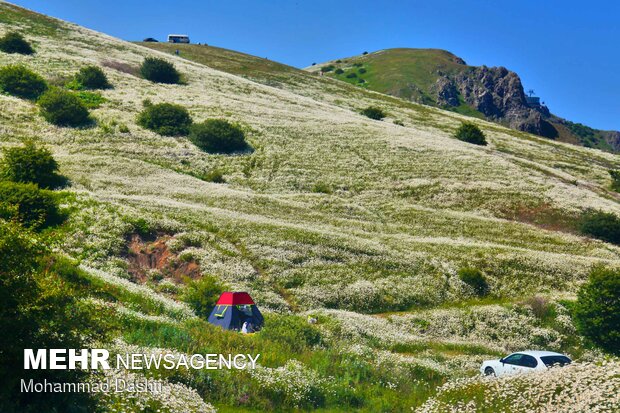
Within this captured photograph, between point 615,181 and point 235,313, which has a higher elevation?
point 615,181

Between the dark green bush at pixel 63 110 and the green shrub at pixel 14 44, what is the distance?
1033 inches

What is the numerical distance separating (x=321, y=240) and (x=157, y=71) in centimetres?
6094

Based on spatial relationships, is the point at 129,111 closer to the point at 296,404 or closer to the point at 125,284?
the point at 125,284

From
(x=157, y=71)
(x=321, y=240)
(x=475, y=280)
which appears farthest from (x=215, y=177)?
(x=157, y=71)

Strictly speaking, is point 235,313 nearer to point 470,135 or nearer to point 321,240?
point 321,240

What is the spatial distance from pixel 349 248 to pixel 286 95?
67283mm

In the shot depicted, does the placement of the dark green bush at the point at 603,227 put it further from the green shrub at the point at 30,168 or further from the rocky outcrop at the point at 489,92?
the rocky outcrop at the point at 489,92

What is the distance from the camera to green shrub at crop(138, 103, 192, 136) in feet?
213

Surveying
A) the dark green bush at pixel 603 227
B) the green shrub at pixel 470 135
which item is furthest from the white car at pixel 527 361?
the green shrub at pixel 470 135

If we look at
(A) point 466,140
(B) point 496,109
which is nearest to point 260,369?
(A) point 466,140

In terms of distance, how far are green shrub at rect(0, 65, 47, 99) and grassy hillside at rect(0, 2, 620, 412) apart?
422cm

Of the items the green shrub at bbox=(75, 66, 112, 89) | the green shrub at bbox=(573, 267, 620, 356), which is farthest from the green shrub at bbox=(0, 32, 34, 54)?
the green shrub at bbox=(573, 267, 620, 356)

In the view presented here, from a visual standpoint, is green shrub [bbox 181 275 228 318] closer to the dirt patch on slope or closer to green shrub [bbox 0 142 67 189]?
the dirt patch on slope

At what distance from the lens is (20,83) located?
66.4m
